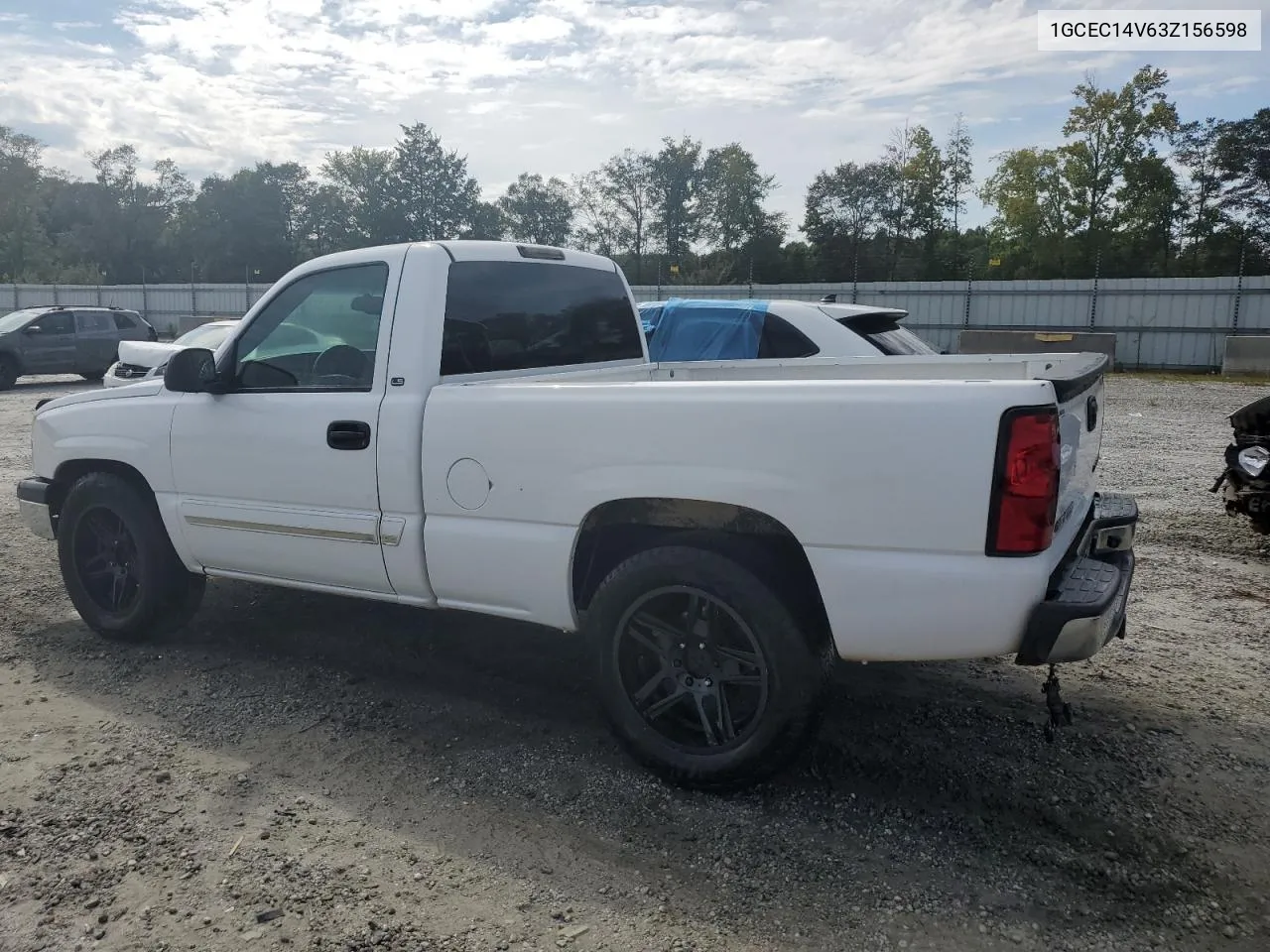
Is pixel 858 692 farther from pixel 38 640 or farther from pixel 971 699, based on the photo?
pixel 38 640

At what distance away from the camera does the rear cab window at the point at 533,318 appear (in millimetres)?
3963

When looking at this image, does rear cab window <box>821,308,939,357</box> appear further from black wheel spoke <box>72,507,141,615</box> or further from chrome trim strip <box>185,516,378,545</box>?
black wheel spoke <box>72,507,141,615</box>

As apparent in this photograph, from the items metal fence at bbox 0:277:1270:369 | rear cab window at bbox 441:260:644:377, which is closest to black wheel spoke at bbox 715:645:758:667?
rear cab window at bbox 441:260:644:377

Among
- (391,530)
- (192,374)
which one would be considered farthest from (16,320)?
(391,530)

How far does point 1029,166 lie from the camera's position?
43.8 meters

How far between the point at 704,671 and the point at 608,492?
0.70 metres

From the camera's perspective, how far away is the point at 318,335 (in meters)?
4.19

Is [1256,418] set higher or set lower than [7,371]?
higher

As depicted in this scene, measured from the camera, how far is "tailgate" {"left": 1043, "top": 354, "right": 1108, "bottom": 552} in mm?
2955

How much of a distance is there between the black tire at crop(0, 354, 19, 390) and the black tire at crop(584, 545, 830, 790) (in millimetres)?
20491

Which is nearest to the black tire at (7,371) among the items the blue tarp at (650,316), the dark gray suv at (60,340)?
the dark gray suv at (60,340)

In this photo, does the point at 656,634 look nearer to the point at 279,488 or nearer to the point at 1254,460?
the point at 279,488

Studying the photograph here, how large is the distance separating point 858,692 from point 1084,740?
90cm

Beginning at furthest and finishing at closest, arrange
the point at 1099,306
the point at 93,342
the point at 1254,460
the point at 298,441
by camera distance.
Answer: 1. the point at 1099,306
2. the point at 93,342
3. the point at 1254,460
4. the point at 298,441
